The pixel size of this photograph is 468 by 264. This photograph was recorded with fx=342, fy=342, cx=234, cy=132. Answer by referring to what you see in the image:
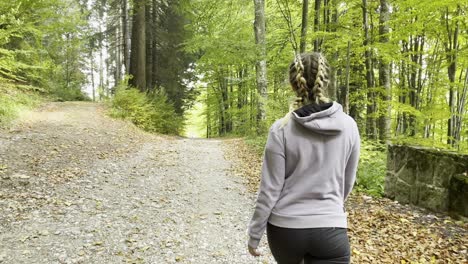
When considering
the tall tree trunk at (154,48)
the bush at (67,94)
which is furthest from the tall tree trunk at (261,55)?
the bush at (67,94)

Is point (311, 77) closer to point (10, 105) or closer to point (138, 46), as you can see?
point (10, 105)

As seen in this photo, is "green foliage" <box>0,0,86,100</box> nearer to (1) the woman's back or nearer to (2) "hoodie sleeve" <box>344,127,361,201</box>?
(1) the woman's back

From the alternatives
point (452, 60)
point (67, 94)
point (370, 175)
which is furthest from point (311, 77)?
point (67, 94)

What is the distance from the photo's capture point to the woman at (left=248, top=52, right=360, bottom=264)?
170cm

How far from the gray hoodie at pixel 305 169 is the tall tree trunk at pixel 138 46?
14772mm

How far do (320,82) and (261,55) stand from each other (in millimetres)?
10866

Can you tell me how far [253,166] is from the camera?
8.80m

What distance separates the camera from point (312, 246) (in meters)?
1.69

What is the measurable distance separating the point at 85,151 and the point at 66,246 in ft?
15.2

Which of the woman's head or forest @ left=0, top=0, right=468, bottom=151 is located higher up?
forest @ left=0, top=0, right=468, bottom=151

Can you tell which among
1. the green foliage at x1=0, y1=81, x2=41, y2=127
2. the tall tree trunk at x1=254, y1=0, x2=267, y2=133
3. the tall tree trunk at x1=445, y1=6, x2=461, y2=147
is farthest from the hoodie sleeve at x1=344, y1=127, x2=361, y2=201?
the tall tree trunk at x1=254, y1=0, x2=267, y2=133

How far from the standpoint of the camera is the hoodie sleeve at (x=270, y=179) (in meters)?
1.74

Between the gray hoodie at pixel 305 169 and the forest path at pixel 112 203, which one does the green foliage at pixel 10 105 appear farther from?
the gray hoodie at pixel 305 169

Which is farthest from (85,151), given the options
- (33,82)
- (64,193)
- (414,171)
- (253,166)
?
(33,82)
